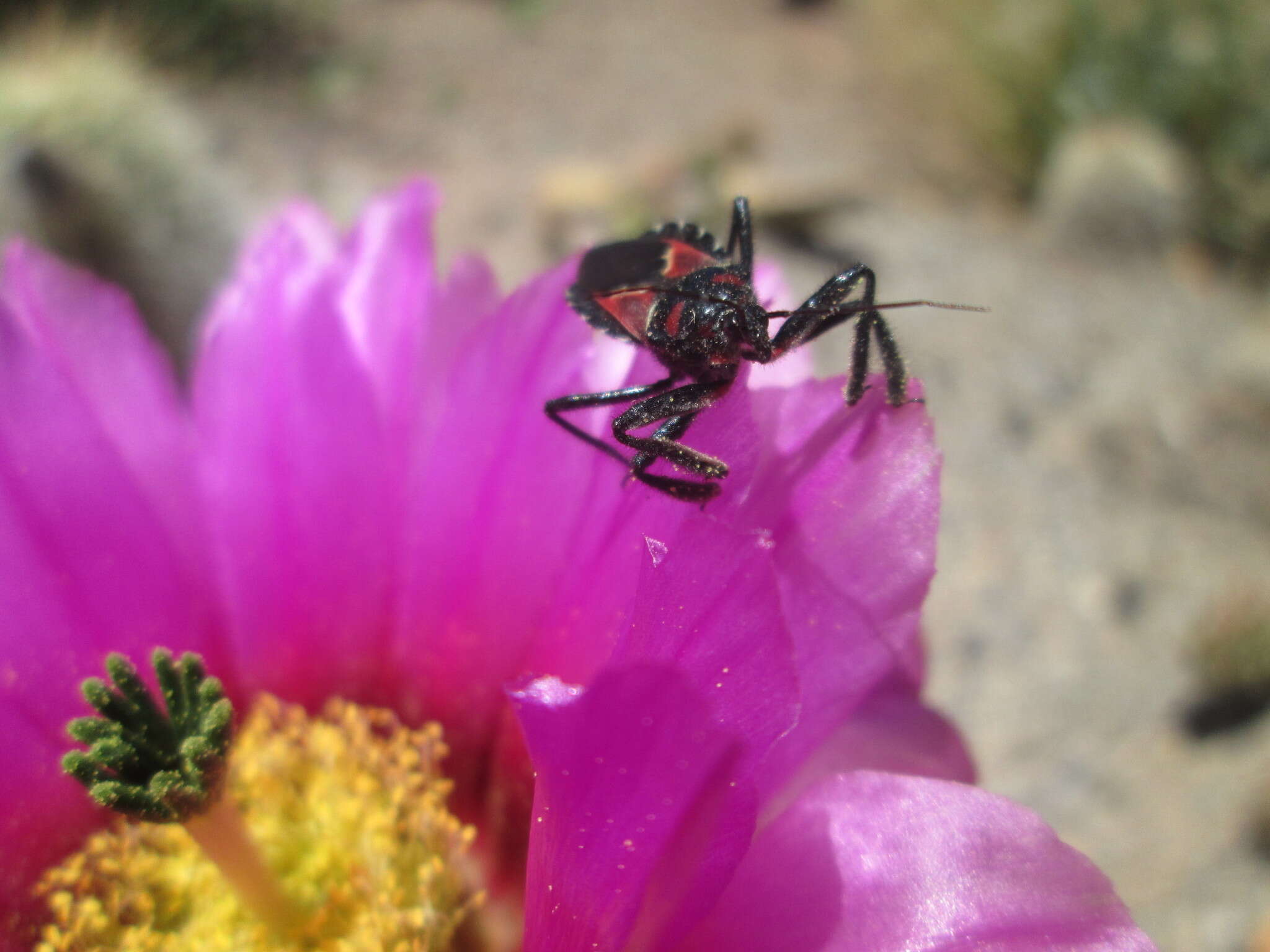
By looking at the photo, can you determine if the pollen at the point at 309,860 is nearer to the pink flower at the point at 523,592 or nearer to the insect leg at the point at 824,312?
the pink flower at the point at 523,592

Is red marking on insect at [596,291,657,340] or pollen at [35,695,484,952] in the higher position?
red marking on insect at [596,291,657,340]

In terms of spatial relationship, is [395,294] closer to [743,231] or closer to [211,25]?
[743,231]

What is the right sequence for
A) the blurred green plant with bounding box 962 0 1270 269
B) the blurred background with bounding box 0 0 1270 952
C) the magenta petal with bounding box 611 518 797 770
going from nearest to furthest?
1. the magenta petal with bounding box 611 518 797 770
2. the blurred background with bounding box 0 0 1270 952
3. the blurred green plant with bounding box 962 0 1270 269

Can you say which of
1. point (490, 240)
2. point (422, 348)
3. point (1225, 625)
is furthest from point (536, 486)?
point (490, 240)

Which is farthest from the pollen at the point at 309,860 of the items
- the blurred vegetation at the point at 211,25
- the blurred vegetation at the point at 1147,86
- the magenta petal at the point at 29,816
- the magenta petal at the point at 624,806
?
the blurred vegetation at the point at 211,25

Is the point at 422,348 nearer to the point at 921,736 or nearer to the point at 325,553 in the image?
the point at 325,553

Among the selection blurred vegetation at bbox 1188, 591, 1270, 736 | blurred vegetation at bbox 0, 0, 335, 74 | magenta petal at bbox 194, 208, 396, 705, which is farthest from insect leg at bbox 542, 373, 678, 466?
blurred vegetation at bbox 0, 0, 335, 74

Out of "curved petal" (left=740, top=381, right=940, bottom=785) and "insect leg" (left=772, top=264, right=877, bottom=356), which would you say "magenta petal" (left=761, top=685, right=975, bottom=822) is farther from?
"insect leg" (left=772, top=264, right=877, bottom=356)
